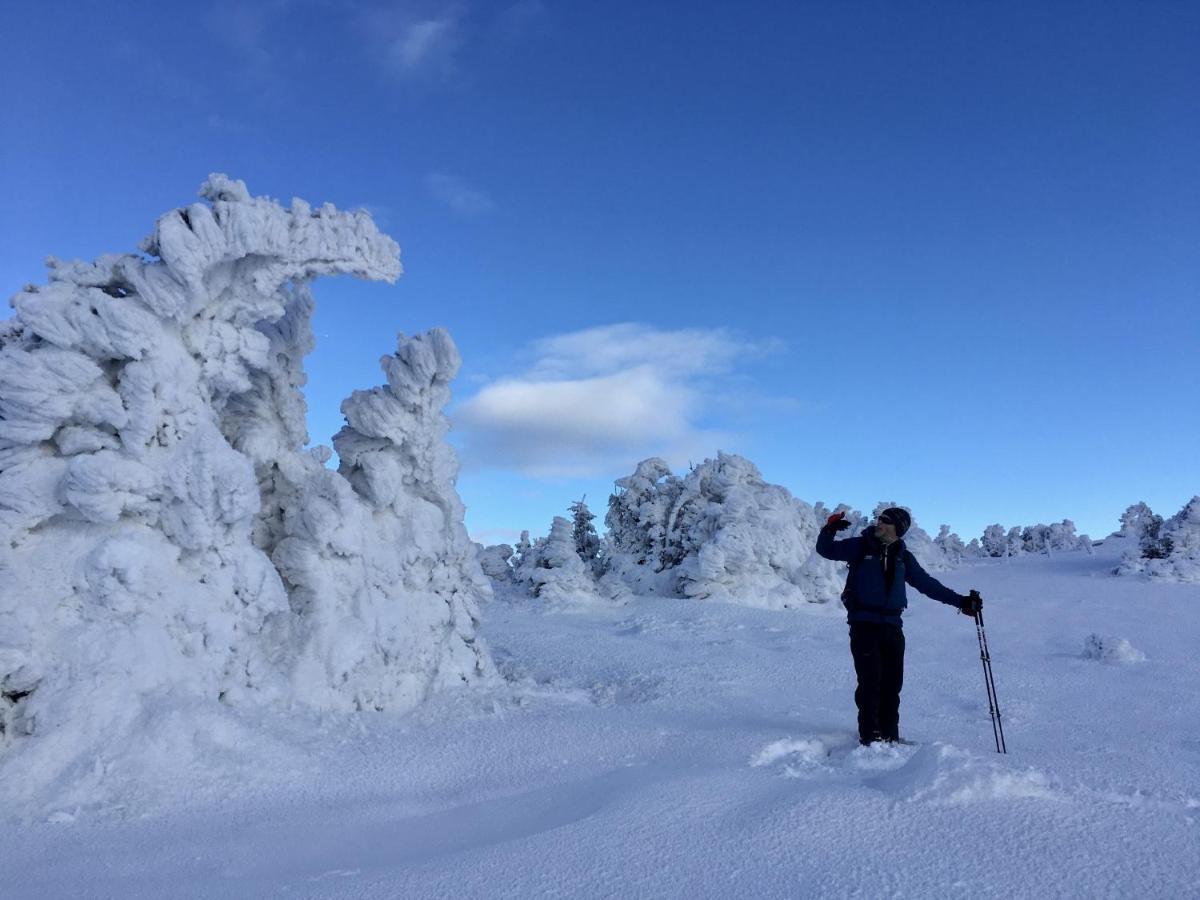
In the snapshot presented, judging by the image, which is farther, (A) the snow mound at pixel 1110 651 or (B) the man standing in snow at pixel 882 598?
(A) the snow mound at pixel 1110 651

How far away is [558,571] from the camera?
17359 millimetres

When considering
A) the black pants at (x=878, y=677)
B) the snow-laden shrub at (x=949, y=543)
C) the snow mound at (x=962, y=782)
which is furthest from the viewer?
the snow-laden shrub at (x=949, y=543)

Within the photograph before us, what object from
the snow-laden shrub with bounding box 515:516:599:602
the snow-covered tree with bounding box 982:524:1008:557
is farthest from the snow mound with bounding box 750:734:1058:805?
the snow-covered tree with bounding box 982:524:1008:557

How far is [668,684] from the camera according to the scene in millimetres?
8359

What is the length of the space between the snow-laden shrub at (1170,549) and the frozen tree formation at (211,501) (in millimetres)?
16725

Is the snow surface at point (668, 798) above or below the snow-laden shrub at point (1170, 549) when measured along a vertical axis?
below

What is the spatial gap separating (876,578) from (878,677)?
700mm

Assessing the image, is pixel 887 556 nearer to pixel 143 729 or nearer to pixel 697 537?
pixel 143 729

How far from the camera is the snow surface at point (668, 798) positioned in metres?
3.33

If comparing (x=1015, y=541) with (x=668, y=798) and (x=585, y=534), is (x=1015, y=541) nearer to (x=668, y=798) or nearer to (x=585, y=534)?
(x=585, y=534)

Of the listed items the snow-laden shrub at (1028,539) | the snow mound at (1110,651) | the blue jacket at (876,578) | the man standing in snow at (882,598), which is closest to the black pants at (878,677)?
the man standing in snow at (882,598)

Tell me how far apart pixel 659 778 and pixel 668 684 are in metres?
3.58

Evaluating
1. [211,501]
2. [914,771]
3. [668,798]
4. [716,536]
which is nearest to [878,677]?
[914,771]

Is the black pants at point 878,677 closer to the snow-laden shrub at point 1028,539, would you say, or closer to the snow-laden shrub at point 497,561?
the snow-laden shrub at point 497,561
